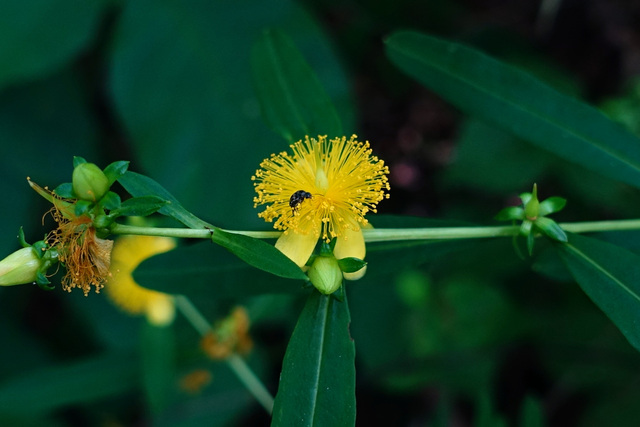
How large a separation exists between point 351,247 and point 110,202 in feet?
1.34

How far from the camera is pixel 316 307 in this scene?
108cm

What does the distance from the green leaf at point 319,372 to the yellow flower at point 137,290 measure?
2.55 ft

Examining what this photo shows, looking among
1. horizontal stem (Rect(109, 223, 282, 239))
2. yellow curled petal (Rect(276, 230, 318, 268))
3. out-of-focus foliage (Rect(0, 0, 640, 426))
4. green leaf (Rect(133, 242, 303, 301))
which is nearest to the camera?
horizontal stem (Rect(109, 223, 282, 239))

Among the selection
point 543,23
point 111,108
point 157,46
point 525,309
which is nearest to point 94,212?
point 157,46

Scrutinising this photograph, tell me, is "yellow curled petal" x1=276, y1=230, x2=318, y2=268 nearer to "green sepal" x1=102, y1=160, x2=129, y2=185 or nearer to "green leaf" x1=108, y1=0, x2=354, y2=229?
"green sepal" x1=102, y1=160, x2=129, y2=185

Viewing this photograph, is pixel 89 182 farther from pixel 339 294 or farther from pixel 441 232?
pixel 441 232

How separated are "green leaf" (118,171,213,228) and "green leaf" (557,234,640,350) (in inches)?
26.0

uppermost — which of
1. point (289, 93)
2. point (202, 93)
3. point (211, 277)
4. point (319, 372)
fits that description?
point (202, 93)

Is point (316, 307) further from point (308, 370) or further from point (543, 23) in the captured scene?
point (543, 23)

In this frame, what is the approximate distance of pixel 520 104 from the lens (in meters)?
1.31

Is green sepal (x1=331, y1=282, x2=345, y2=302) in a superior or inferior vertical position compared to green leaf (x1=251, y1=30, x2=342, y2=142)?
inferior

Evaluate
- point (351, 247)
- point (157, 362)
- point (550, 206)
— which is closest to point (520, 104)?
point (550, 206)

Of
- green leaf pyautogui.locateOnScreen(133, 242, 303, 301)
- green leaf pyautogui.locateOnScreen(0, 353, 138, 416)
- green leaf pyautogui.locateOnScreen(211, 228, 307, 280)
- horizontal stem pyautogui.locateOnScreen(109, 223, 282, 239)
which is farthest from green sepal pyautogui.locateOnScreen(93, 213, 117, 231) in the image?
green leaf pyautogui.locateOnScreen(0, 353, 138, 416)

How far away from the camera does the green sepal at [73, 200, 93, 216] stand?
96cm
